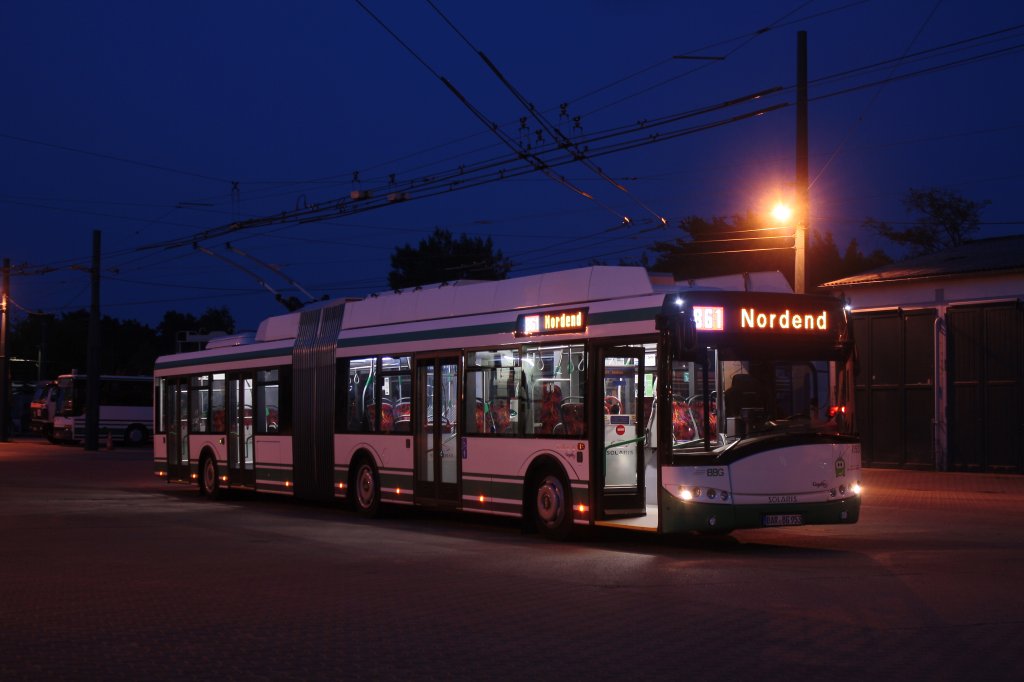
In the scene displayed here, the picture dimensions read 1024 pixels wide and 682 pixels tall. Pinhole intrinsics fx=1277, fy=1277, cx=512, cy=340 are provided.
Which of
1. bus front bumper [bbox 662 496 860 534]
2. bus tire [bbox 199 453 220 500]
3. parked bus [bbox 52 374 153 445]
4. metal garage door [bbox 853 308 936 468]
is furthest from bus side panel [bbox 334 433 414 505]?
parked bus [bbox 52 374 153 445]

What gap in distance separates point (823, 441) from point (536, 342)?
13.2 ft

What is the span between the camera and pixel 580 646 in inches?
341

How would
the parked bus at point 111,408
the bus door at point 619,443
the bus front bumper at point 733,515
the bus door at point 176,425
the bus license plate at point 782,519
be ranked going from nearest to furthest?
the bus front bumper at point 733,515 → the bus license plate at point 782,519 → the bus door at point 619,443 → the bus door at point 176,425 → the parked bus at point 111,408

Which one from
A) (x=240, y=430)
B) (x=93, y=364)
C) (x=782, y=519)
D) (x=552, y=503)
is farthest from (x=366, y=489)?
(x=93, y=364)

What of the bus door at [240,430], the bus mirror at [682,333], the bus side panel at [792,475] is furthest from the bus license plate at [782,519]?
the bus door at [240,430]

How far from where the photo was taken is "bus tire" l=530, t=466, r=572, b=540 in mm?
15531

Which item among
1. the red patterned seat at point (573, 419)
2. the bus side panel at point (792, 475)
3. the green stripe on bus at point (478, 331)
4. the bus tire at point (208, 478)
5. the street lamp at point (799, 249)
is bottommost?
the bus tire at point (208, 478)

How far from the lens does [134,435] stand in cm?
5959

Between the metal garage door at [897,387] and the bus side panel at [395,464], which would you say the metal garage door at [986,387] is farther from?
the bus side panel at [395,464]

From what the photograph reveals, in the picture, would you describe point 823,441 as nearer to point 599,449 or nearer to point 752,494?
point 752,494

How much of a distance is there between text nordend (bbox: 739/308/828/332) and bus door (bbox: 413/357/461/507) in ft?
16.9

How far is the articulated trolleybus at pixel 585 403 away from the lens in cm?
1384

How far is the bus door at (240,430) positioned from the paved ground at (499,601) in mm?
4625

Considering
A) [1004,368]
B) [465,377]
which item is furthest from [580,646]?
[1004,368]
